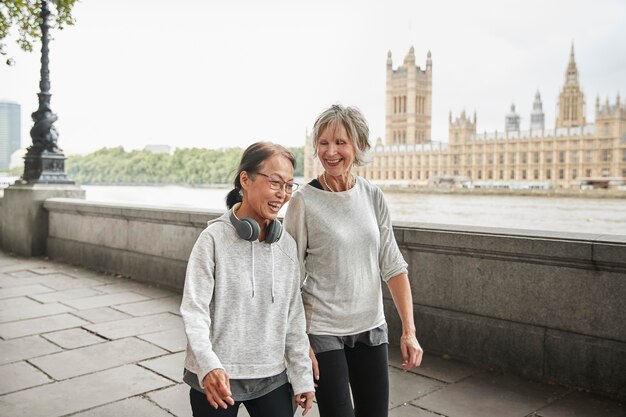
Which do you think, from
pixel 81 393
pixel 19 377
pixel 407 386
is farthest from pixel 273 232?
pixel 19 377

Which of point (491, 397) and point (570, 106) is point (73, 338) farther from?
point (570, 106)

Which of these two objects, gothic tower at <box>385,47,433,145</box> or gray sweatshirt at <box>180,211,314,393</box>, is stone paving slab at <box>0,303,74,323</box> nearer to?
gray sweatshirt at <box>180,211,314,393</box>

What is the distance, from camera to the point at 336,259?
202cm

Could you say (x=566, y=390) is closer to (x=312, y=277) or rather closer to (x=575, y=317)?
(x=575, y=317)

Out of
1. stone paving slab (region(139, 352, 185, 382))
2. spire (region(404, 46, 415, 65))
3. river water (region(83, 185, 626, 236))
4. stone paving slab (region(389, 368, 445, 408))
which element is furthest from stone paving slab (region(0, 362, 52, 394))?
spire (region(404, 46, 415, 65))

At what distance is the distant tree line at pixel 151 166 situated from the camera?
54.2 meters

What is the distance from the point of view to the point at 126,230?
7.68m

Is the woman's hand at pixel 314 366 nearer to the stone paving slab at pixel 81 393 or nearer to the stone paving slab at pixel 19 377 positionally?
the stone paving slab at pixel 81 393

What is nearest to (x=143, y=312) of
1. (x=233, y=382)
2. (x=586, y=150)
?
(x=233, y=382)

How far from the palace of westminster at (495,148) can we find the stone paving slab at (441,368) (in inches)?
3411

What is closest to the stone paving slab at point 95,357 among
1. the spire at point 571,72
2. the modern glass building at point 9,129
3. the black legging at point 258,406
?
the black legging at point 258,406

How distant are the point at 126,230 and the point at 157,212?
91 centimetres

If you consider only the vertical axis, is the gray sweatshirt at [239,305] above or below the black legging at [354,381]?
above

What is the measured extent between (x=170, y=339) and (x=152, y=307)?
3.97 ft
